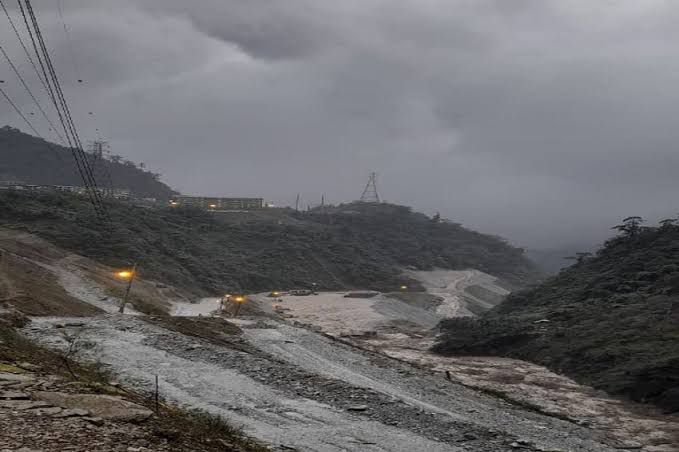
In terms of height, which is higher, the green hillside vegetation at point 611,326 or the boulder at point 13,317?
the green hillside vegetation at point 611,326

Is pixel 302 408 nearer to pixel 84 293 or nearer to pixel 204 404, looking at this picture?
pixel 204 404

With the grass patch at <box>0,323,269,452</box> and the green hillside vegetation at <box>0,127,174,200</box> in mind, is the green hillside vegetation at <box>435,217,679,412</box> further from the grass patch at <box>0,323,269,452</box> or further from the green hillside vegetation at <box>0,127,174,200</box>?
the green hillside vegetation at <box>0,127,174,200</box>

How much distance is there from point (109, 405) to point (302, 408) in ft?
33.5

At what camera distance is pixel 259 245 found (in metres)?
109

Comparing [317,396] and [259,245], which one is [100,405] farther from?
[259,245]

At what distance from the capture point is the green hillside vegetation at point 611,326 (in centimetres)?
3045

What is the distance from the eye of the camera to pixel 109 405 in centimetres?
1030

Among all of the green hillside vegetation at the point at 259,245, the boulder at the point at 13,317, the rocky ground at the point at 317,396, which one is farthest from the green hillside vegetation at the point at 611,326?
the green hillside vegetation at the point at 259,245

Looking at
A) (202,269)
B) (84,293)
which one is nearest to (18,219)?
(202,269)

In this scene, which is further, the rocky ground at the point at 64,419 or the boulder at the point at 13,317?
the boulder at the point at 13,317

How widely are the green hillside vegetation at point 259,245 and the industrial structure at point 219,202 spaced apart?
353 inches

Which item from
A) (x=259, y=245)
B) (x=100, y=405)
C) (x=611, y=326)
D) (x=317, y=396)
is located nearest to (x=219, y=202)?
(x=259, y=245)

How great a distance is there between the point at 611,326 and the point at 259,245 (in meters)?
79.0

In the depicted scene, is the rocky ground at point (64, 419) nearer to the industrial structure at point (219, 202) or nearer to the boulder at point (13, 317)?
the boulder at point (13, 317)
